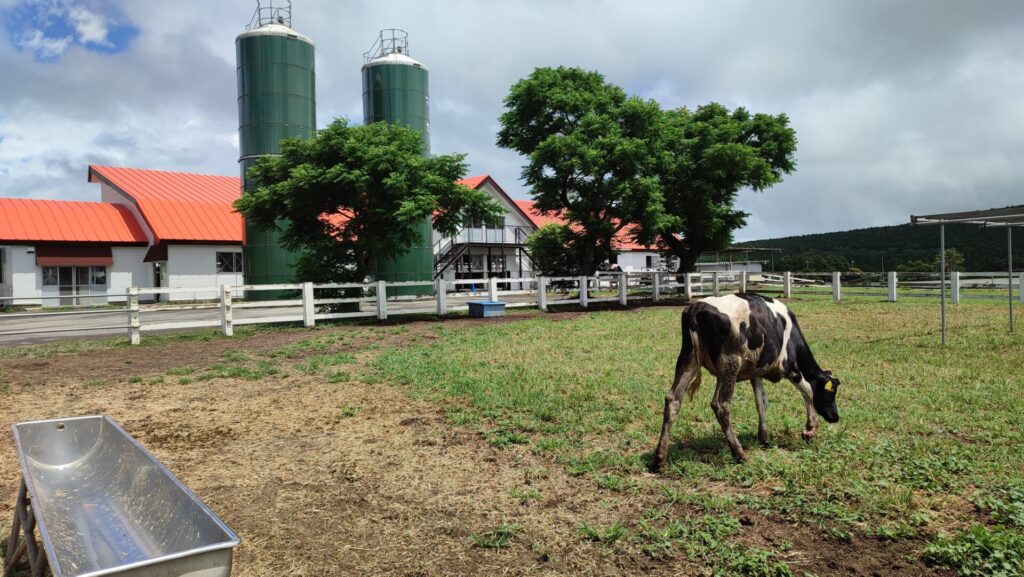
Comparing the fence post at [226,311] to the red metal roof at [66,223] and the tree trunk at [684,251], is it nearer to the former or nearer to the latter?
the tree trunk at [684,251]

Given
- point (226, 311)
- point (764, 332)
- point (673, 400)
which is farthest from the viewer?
point (226, 311)

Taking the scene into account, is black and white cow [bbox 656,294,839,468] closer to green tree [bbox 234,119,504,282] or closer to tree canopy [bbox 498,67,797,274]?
green tree [bbox 234,119,504,282]

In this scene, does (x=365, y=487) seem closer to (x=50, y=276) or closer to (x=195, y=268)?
(x=195, y=268)

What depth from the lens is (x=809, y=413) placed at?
5.01 m

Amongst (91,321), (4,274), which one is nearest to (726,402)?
(91,321)

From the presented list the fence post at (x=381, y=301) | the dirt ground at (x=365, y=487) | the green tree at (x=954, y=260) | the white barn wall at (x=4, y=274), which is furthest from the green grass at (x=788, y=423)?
the green tree at (x=954, y=260)

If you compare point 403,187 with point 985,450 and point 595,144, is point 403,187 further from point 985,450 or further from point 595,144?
point 985,450

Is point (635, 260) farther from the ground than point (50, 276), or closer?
farther from the ground

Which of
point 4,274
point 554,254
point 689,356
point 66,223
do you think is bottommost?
point 689,356

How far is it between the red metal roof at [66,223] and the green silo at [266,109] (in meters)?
9.43

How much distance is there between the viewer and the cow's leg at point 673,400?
445 centimetres

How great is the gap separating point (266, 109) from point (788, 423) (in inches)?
1057

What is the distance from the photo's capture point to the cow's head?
4977 mm

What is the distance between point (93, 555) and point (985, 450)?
6.13m
